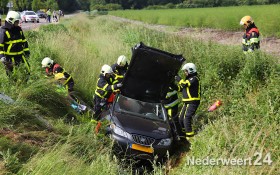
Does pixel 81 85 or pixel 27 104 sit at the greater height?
pixel 27 104

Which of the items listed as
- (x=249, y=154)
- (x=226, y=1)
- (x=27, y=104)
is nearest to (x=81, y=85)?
(x=27, y=104)

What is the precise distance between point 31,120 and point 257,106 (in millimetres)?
4442

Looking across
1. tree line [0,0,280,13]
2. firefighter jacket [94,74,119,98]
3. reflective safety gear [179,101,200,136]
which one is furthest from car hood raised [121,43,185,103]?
tree line [0,0,280,13]

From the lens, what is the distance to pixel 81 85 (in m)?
10.9

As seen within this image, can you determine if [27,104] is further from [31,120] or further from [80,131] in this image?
[80,131]

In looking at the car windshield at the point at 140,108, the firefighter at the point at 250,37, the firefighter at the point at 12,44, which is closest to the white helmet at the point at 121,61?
the car windshield at the point at 140,108

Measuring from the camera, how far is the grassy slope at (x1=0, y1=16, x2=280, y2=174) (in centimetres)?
500

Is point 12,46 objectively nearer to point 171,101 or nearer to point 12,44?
point 12,44

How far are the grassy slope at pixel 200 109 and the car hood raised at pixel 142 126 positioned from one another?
0.63 metres

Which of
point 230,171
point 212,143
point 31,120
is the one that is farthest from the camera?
point 31,120

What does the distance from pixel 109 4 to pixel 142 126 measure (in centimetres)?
7965

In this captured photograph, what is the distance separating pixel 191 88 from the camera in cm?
803

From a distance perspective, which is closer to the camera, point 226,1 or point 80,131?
point 80,131

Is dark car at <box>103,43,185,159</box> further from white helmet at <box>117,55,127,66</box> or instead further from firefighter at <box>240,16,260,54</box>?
firefighter at <box>240,16,260,54</box>
